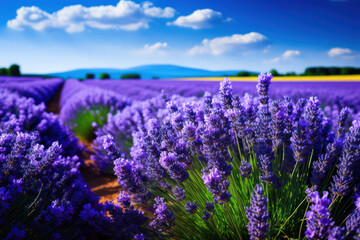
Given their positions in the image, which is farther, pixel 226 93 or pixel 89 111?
pixel 89 111

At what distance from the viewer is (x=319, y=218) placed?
78cm

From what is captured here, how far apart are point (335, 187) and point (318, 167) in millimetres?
121

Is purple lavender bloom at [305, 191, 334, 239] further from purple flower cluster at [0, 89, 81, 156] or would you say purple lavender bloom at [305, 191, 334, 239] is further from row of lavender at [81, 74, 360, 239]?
purple flower cluster at [0, 89, 81, 156]

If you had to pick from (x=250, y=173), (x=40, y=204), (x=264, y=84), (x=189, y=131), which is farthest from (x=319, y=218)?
(x=40, y=204)

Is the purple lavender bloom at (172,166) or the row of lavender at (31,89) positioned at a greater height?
the row of lavender at (31,89)

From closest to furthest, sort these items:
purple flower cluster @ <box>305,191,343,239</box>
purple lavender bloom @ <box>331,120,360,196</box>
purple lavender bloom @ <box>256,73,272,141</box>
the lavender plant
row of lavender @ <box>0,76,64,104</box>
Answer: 1. purple flower cluster @ <box>305,191,343,239</box>
2. purple lavender bloom @ <box>331,120,360,196</box>
3. purple lavender bloom @ <box>256,73,272,141</box>
4. the lavender plant
5. row of lavender @ <box>0,76,64,104</box>

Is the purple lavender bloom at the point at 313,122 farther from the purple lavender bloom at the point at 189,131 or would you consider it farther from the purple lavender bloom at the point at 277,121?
the purple lavender bloom at the point at 189,131

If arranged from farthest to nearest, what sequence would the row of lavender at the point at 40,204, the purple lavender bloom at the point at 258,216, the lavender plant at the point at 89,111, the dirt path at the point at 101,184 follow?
the lavender plant at the point at 89,111 → the dirt path at the point at 101,184 → the row of lavender at the point at 40,204 → the purple lavender bloom at the point at 258,216

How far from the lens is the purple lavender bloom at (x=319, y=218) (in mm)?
750

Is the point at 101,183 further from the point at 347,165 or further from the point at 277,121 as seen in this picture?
the point at 347,165

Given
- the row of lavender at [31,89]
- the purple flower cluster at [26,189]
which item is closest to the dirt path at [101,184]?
the purple flower cluster at [26,189]

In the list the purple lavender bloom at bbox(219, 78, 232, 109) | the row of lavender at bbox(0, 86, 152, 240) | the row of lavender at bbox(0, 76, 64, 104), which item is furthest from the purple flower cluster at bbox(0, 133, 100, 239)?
the row of lavender at bbox(0, 76, 64, 104)

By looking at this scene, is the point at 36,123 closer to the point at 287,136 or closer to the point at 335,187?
the point at 287,136

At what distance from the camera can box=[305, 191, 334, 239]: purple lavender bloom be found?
0.75 m
